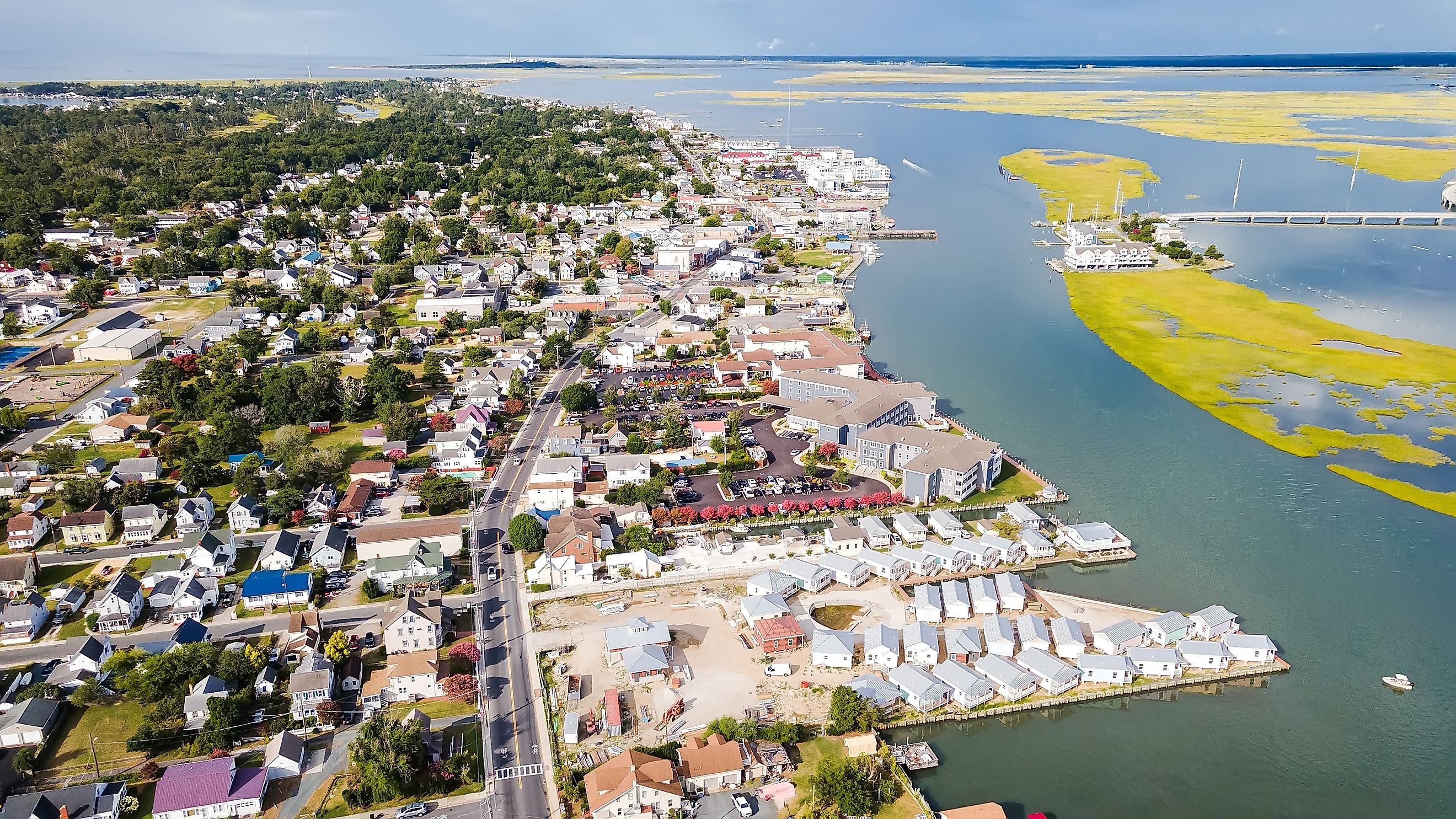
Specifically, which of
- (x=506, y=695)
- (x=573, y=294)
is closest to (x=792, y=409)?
(x=506, y=695)

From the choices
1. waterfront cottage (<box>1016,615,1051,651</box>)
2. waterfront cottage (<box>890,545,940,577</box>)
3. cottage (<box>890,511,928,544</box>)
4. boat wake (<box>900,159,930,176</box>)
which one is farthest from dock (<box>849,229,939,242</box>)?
waterfront cottage (<box>1016,615,1051,651</box>)

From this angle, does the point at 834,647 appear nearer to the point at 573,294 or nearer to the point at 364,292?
the point at 573,294

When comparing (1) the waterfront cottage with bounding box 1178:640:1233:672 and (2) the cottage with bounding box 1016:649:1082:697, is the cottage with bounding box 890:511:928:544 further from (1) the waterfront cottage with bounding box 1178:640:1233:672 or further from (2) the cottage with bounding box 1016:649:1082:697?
(1) the waterfront cottage with bounding box 1178:640:1233:672

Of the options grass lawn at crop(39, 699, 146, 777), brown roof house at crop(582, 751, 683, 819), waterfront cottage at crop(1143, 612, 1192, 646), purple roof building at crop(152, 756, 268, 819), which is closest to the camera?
purple roof building at crop(152, 756, 268, 819)

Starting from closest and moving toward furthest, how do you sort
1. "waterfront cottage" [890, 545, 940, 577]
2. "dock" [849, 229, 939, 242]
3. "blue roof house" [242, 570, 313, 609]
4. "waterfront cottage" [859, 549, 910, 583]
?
1. "blue roof house" [242, 570, 313, 609]
2. "waterfront cottage" [859, 549, 910, 583]
3. "waterfront cottage" [890, 545, 940, 577]
4. "dock" [849, 229, 939, 242]

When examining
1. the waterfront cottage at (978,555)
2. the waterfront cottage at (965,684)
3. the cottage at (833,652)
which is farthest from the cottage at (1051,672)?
the waterfront cottage at (978,555)

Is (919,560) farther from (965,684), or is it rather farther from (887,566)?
(965,684)
